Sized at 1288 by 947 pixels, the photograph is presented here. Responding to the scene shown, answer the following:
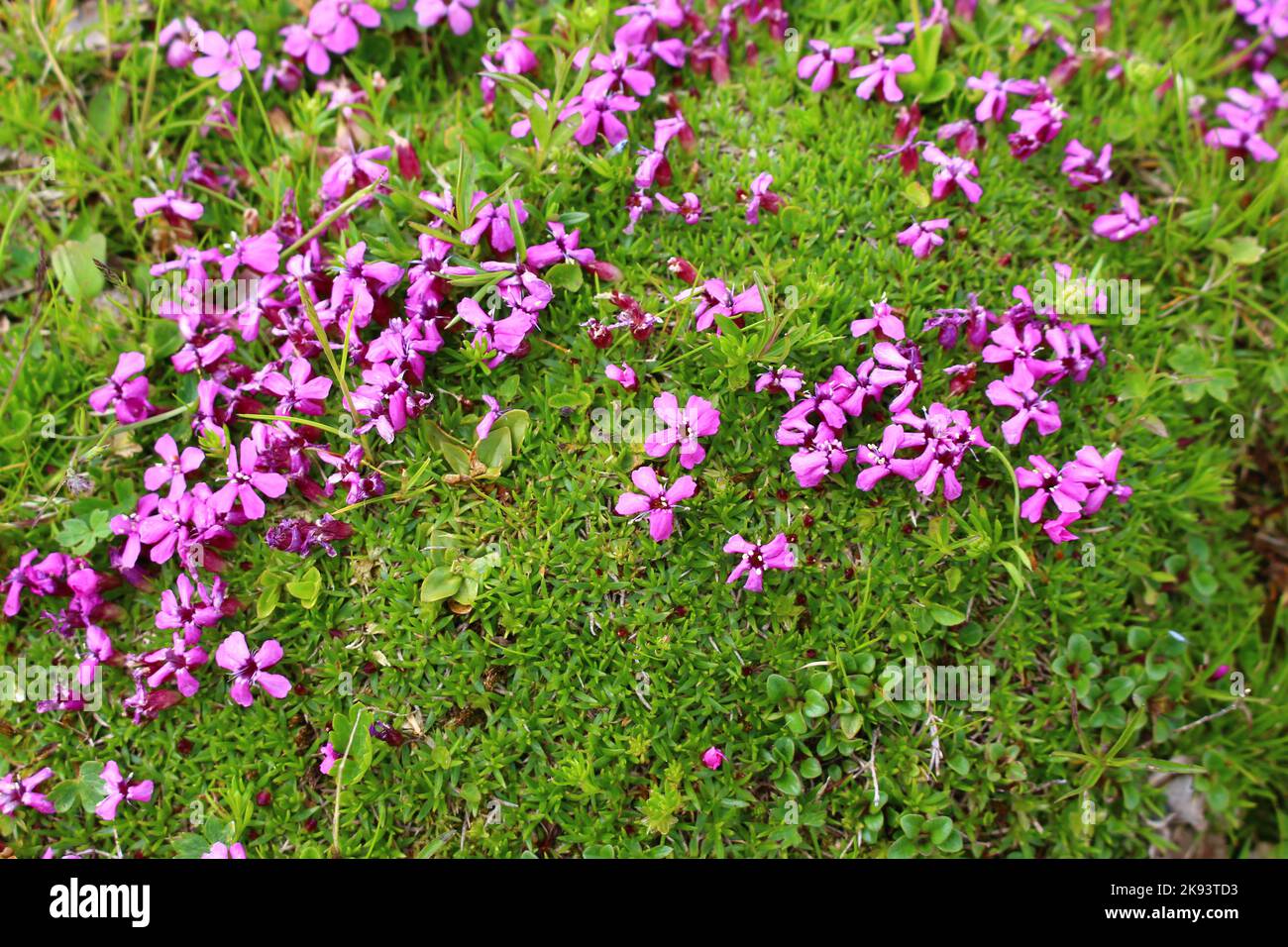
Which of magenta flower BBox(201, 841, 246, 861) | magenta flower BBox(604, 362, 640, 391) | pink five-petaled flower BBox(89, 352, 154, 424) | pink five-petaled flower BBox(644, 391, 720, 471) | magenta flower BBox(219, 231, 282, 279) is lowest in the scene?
magenta flower BBox(201, 841, 246, 861)

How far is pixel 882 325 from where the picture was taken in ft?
10.7

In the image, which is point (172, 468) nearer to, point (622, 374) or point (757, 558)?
point (622, 374)

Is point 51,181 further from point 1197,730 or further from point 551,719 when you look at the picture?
point 1197,730

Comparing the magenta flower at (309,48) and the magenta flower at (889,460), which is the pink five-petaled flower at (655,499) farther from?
the magenta flower at (309,48)

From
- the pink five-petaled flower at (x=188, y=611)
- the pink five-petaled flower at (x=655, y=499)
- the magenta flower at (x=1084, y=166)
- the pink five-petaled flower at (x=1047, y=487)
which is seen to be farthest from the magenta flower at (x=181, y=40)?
the pink five-petaled flower at (x=1047, y=487)

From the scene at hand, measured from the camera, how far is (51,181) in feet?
12.8

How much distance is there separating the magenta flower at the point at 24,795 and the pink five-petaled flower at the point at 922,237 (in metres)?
3.53

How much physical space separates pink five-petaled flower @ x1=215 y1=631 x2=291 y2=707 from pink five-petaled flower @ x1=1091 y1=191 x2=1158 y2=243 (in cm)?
344

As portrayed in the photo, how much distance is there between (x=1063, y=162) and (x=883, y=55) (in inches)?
33.2

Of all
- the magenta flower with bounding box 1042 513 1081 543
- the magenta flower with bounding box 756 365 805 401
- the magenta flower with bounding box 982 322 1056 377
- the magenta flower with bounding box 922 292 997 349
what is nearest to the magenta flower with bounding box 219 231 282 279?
the magenta flower with bounding box 756 365 805 401

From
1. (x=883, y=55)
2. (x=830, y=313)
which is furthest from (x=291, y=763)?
(x=883, y=55)

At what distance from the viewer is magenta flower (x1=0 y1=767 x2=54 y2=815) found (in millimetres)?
3072

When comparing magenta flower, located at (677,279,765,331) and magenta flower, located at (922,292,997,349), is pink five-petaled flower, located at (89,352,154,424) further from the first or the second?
magenta flower, located at (922,292,997,349)

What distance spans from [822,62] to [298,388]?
93.5 inches
